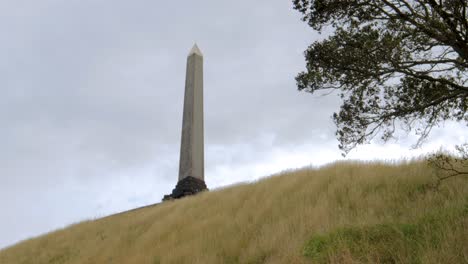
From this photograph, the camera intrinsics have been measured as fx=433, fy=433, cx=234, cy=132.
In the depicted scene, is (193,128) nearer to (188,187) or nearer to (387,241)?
(188,187)

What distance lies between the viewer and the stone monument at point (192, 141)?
52.3 feet

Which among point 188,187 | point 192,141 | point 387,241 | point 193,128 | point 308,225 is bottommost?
point 387,241

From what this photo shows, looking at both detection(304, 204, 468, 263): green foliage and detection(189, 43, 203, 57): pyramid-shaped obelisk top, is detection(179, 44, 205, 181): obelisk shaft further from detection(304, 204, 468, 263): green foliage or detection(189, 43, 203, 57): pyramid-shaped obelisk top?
detection(304, 204, 468, 263): green foliage

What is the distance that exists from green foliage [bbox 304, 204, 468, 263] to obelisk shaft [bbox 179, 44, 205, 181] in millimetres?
10213

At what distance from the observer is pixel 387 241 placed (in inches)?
227

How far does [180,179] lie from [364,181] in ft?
29.1

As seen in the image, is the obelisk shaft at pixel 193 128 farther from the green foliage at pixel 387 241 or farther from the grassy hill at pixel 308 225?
the green foliage at pixel 387 241

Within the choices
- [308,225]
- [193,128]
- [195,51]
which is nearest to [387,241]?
[308,225]

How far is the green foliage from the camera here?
5.31 m

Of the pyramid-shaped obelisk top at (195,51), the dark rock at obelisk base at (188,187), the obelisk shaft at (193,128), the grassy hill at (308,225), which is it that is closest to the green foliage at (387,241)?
the grassy hill at (308,225)

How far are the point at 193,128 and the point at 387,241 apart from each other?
37.3ft

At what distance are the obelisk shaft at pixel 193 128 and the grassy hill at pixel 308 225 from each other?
3.26 m

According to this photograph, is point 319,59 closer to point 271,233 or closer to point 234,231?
point 271,233

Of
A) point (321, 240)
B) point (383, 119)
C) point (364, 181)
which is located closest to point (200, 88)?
point (364, 181)
